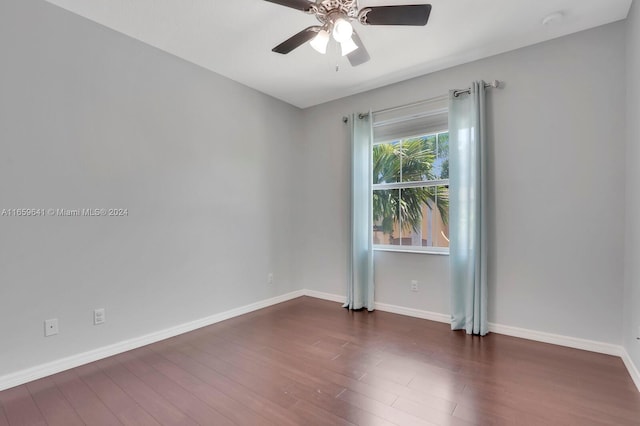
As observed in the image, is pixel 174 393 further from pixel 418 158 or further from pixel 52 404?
pixel 418 158

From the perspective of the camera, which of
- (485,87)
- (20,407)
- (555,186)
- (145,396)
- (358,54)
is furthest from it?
(485,87)

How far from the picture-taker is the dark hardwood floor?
5.69ft

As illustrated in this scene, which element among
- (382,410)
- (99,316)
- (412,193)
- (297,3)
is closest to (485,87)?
(412,193)

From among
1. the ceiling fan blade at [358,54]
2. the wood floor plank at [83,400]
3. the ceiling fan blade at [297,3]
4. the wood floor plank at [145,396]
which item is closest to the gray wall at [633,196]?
the ceiling fan blade at [358,54]

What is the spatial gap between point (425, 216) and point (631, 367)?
199cm

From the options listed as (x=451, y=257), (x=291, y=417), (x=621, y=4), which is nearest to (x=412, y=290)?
(x=451, y=257)

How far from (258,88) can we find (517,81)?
2808 millimetres

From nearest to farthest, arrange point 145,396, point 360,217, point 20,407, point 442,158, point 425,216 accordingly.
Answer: point 20,407
point 145,396
point 442,158
point 425,216
point 360,217

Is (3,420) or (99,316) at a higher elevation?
(99,316)

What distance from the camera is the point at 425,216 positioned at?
352 centimetres

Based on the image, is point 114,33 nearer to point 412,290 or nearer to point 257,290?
point 257,290

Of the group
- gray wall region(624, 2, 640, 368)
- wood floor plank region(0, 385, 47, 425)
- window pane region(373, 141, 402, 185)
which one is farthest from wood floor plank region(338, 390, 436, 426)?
window pane region(373, 141, 402, 185)

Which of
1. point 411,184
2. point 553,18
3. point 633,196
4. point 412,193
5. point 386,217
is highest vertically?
point 553,18

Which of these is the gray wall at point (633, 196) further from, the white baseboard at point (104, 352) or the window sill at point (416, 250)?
the white baseboard at point (104, 352)
